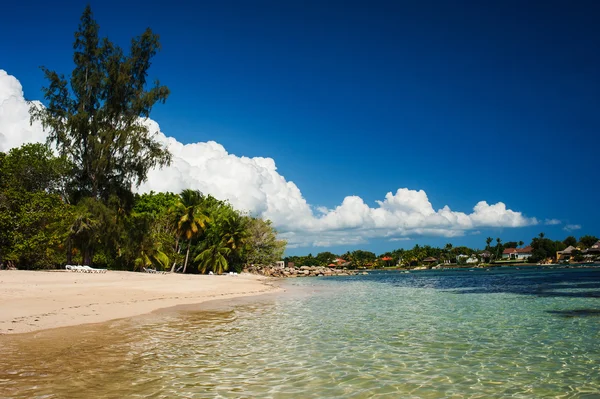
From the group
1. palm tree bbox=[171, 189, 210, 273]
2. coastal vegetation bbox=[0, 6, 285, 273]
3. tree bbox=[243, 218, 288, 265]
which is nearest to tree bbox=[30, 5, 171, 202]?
coastal vegetation bbox=[0, 6, 285, 273]

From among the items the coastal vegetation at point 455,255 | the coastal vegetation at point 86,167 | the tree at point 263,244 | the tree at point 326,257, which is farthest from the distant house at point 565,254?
the coastal vegetation at point 86,167

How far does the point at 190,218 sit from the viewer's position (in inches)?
2114

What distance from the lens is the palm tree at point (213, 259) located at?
188 feet

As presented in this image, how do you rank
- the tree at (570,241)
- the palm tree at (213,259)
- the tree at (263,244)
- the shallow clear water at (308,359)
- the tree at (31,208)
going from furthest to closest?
the tree at (570,241)
the tree at (263,244)
the palm tree at (213,259)
the tree at (31,208)
the shallow clear water at (308,359)

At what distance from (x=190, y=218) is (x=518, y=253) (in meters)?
161

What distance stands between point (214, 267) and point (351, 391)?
52.1 metres

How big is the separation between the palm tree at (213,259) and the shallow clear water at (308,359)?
Result: 42.7m

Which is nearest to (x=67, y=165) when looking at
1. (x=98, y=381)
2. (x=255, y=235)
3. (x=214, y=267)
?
(x=214, y=267)

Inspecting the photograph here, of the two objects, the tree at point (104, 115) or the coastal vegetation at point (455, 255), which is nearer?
the tree at point (104, 115)

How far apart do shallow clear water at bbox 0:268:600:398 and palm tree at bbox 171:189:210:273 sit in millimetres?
39070

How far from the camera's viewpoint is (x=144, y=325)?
44.8ft

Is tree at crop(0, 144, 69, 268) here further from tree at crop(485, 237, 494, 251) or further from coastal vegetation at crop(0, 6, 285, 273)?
tree at crop(485, 237, 494, 251)

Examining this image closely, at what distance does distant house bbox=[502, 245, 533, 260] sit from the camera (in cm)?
17012

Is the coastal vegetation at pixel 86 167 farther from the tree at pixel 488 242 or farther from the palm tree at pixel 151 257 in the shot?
the tree at pixel 488 242
